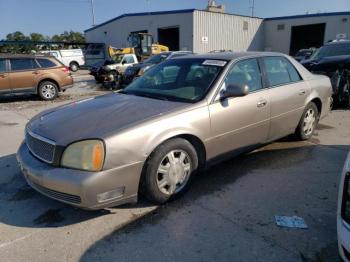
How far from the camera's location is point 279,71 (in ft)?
15.4

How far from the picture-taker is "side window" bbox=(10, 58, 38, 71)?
35.7 ft

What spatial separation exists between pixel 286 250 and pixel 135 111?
1934mm

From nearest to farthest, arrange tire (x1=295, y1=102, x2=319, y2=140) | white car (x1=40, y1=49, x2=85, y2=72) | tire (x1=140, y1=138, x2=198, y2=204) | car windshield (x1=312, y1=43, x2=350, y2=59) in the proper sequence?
tire (x1=140, y1=138, x2=198, y2=204), tire (x1=295, y1=102, x2=319, y2=140), car windshield (x1=312, y1=43, x2=350, y2=59), white car (x1=40, y1=49, x2=85, y2=72)

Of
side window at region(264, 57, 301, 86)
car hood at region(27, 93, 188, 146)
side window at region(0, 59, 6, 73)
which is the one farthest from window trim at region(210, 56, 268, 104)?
side window at region(0, 59, 6, 73)

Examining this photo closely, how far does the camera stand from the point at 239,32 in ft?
106

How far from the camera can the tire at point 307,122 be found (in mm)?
5121

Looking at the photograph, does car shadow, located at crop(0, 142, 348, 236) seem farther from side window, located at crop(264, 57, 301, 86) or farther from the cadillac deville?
side window, located at crop(264, 57, 301, 86)

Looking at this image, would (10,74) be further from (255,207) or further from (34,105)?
(255,207)

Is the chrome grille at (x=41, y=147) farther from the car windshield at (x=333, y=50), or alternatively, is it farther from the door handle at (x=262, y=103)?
the car windshield at (x=333, y=50)

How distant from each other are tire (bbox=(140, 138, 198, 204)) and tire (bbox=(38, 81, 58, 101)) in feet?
30.8

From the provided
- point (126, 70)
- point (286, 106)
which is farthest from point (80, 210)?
point (126, 70)

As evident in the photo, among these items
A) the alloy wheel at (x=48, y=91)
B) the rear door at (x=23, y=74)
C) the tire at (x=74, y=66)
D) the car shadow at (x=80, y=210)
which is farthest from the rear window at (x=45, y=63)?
the tire at (x=74, y=66)

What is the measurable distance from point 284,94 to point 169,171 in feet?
7.24

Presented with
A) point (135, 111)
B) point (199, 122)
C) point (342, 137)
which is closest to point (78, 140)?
point (135, 111)
